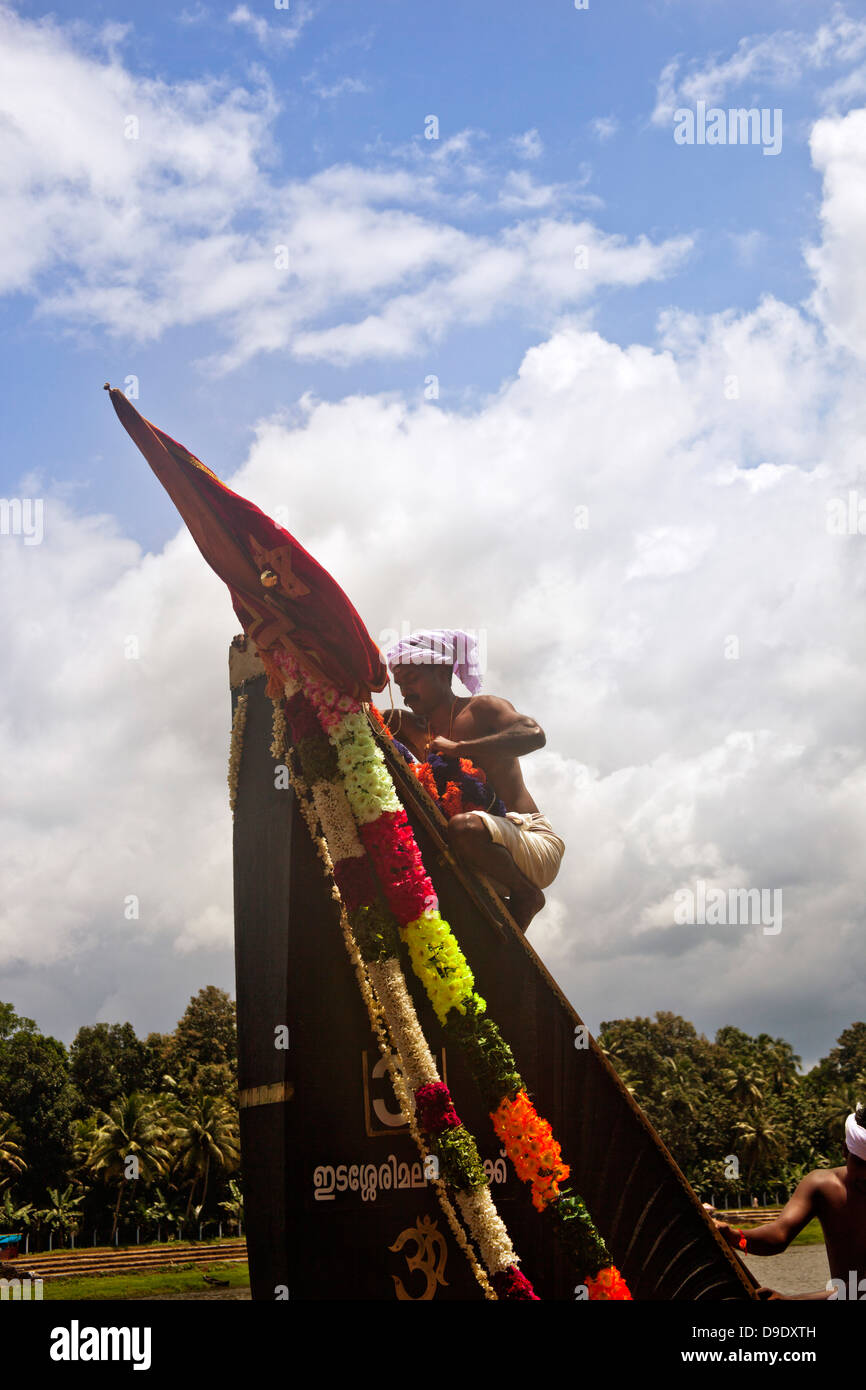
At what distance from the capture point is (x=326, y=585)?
7.07 meters

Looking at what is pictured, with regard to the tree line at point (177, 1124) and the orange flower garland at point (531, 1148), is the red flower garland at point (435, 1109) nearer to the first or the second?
the orange flower garland at point (531, 1148)

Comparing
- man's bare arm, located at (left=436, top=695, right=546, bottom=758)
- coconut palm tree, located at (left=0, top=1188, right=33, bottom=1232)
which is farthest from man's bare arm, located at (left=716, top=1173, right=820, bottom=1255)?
coconut palm tree, located at (left=0, top=1188, right=33, bottom=1232)

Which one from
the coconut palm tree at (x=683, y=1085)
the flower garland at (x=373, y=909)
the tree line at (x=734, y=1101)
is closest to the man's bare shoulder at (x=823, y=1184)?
the flower garland at (x=373, y=909)

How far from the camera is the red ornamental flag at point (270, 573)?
6.98 metres

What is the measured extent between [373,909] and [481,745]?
1564 millimetres

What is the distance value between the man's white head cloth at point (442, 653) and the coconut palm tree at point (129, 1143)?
35.3 meters

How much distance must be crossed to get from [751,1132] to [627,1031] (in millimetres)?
10656

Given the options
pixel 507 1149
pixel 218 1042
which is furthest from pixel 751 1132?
pixel 507 1149

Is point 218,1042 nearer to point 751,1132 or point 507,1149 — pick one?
point 751,1132

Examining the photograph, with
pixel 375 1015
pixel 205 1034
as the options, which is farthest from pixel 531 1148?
pixel 205 1034

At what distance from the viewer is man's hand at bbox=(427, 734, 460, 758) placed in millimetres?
7750
